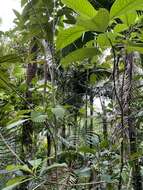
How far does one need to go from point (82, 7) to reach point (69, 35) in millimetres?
113

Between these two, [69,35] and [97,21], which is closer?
[97,21]

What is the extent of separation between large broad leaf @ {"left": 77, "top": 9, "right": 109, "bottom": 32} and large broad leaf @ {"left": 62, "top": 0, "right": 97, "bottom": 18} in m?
0.03

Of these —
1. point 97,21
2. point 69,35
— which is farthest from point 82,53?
point 97,21

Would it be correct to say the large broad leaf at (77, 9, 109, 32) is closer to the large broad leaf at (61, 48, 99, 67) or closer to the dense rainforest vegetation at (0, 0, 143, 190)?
the dense rainforest vegetation at (0, 0, 143, 190)

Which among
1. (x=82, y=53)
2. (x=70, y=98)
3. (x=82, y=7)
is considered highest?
(x=82, y=7)

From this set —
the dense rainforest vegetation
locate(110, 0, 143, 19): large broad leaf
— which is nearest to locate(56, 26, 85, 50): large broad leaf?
the dense rainforest vegetation

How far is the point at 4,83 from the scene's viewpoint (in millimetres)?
1546

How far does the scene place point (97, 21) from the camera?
2.80ft

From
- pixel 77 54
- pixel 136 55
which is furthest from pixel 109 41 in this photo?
pixel 136 55

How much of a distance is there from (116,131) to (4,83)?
532 mm

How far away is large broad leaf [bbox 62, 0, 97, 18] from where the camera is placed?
851 mm

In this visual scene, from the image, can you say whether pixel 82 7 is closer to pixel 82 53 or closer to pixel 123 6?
pixel 123 6

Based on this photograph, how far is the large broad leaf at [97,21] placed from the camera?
32.6 inches

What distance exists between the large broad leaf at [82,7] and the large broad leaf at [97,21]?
3cm
